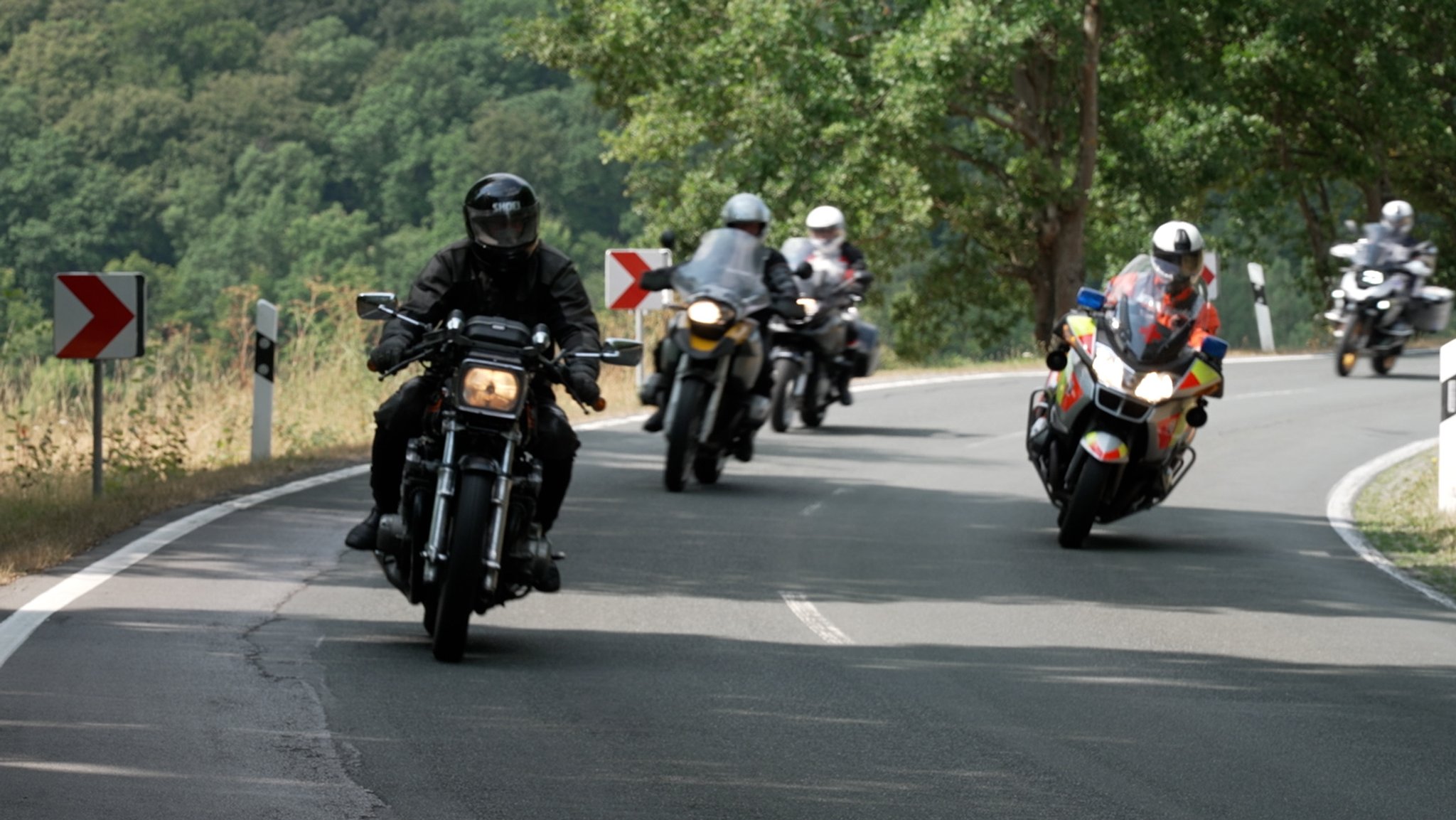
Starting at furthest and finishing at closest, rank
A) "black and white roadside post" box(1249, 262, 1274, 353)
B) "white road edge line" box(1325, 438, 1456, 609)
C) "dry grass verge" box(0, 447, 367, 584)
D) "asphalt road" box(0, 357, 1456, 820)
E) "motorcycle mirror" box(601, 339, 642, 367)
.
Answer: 1. "black and white roadside post" box(1249, 262, 1274, 353)
2. "white road edge line" box(1325, 438, 1456, 609)
3. "dry grass verge" box(0, 447, 367, 584)
4. "motorcycle mirror" box(601, 339, 642, 367)
5. "asphalt road" box(0, 357, 1456, 820)

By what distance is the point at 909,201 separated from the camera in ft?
127

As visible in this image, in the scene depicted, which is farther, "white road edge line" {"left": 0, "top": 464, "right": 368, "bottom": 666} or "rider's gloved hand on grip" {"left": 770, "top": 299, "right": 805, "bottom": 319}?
"rider's gloved hand on grip" {"left": 770, "top": 299, "right": 805, "bottom": 319}

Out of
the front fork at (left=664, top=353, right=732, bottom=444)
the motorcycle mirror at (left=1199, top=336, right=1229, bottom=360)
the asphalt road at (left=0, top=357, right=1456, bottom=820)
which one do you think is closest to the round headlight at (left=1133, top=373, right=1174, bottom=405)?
the motorcycle mirror at (left=1199, top=336, right=1229, bottom=360)

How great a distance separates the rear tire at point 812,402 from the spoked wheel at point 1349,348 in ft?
28.9

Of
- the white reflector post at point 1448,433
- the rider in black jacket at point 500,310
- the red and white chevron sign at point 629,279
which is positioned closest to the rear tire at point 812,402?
the red and white chevron sign at point 629,279

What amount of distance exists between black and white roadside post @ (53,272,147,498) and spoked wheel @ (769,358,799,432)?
229 inches

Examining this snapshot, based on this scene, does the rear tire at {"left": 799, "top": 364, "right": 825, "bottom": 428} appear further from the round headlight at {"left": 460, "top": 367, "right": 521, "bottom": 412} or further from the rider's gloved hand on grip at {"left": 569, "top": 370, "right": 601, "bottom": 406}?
the round headlight at {"left": 460, "top": 367, "right": 521, "bottom": 412}

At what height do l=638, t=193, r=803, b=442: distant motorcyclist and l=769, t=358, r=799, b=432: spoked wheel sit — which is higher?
l=638, t=193, r=803, b=442: distant motorcyclist

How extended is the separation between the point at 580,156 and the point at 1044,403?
3320 inches

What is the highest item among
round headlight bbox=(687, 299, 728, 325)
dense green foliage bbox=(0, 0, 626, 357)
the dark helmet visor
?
the dark helmet visor

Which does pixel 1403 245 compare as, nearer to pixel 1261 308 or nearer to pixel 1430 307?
pixel 1430 307

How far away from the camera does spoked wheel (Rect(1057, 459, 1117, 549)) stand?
12992mm

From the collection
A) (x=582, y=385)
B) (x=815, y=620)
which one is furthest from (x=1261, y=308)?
(x=582, y=385)

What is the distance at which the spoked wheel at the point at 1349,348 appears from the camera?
26.7 metres
